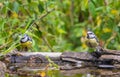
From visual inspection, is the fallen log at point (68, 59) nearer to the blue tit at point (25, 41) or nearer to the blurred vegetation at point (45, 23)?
the blurred vegetation at point (45, 23)

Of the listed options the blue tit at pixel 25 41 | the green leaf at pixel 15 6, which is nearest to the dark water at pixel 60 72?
the blue tit at pixel 25 41

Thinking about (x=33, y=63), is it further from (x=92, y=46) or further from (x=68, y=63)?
(x=92, y=46)

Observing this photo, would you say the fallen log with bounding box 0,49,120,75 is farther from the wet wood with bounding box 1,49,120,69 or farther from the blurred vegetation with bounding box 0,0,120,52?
the blurred vegetation with bounding box 0,0,120,52

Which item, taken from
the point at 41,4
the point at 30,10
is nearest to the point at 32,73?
the point at 41,4

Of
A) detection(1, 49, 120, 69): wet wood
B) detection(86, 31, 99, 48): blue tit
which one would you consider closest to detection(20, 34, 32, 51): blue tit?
detection(1, 49, 120, 69): wet wood

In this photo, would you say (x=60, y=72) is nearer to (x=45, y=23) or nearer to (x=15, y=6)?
(x=15, y=6)

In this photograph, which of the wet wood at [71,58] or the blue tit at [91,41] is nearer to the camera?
Result: the wet wood at [71,58]

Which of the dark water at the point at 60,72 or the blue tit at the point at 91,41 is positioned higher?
the blue tit at the point at 91,41

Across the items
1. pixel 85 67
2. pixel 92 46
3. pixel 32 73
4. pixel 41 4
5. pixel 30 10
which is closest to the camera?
pixel 32 73

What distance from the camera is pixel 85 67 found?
409cm

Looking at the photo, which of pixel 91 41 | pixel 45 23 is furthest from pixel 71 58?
pixel 45 23

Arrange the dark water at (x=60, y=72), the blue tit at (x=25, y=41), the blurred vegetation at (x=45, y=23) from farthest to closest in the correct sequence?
the blurred vegetation at (x=45, y=23) → the blue tit at (x=25, y=41) → the dark water at (x=60, y=72)

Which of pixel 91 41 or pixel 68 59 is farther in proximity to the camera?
pixel 91 41

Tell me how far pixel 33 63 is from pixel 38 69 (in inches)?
9.8
